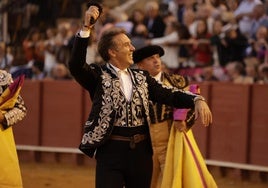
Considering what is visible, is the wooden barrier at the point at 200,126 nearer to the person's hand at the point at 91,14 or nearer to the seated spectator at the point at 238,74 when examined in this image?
the seated spectator at the point at 238,74

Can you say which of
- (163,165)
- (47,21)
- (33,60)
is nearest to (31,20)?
(47,21)

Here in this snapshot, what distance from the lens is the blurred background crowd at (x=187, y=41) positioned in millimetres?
9453

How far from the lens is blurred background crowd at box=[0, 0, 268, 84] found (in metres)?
9.45

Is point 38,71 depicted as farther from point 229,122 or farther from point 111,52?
point 111,52

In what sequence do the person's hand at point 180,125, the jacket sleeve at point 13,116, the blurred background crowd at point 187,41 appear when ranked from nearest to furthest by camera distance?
the jacket sleeve at point 13,116 → the person's hand at point 180,125 → the blurred background crowd at point 187,41

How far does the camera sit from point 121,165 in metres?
4.11

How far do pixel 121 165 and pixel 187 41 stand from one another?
623 centimetres

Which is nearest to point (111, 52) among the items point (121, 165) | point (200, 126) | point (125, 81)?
point (125, 81)

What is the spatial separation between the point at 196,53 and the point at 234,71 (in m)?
0.98

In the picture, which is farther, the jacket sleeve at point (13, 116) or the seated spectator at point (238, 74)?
the seated spectator at point (238, 74)

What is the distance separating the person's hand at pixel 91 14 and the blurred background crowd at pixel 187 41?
4626mm

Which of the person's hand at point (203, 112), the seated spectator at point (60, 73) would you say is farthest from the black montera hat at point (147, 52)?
the seated spectator at point (60, 73)

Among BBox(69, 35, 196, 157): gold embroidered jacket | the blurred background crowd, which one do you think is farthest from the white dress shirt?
the blurred background crowd

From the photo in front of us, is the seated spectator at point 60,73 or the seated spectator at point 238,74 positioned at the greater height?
the seated spectator at point 238,74
